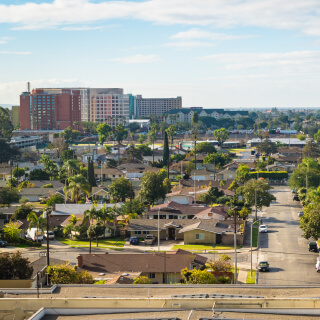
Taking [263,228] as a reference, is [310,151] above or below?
above

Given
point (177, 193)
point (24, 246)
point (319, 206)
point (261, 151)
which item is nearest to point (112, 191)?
point (177, 193)

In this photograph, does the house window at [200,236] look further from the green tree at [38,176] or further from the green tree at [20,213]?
the green tree at [38,176]

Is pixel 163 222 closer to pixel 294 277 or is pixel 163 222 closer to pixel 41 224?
pixel 41 224

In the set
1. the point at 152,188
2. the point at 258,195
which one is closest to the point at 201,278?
the point at 258,195

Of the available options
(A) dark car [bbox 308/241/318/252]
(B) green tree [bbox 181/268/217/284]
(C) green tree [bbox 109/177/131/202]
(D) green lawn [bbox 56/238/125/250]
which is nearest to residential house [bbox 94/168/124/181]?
(C) green tree [bbox 109/177/131/202]

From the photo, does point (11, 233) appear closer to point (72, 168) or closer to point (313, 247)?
point (313, 247)

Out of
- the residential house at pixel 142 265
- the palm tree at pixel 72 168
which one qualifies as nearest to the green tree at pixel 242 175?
the palm tree at pixel 72 168

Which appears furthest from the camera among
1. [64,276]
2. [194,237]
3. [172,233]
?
[172,233]
